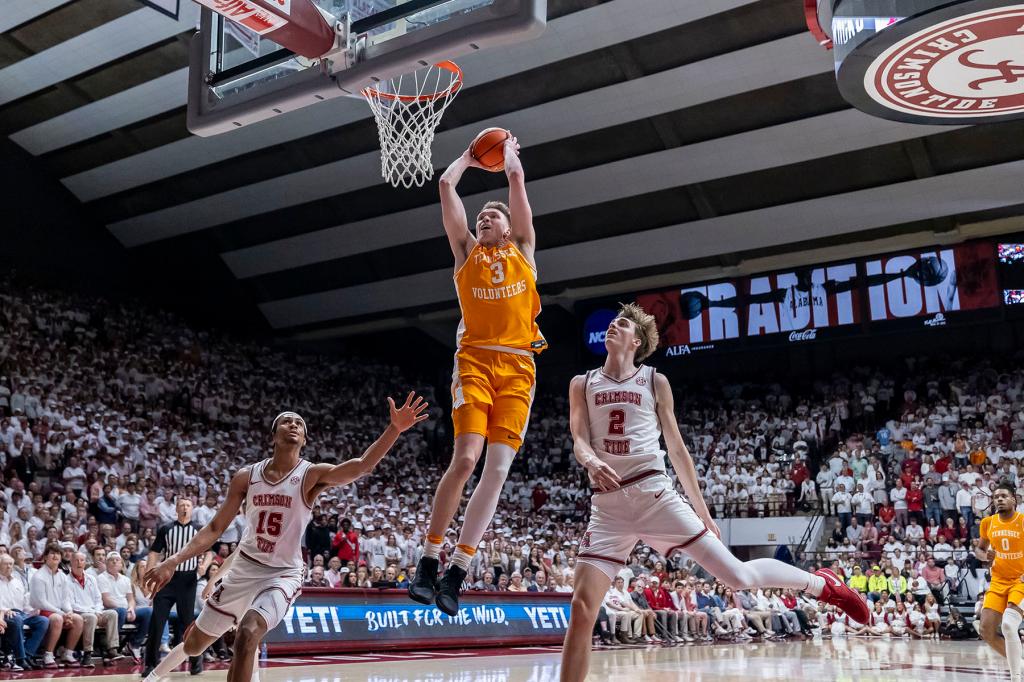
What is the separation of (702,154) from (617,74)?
10.6 feet

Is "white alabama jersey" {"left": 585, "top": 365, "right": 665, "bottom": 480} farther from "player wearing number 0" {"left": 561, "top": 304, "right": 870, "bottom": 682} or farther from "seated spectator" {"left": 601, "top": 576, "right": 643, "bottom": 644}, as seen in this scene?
"seated spectator" {"left": 601, "top": 576, "right": 643, "bottom": 644}

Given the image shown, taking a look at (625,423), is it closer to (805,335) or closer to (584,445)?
(584,445)

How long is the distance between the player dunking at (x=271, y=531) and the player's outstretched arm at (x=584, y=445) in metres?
1.03

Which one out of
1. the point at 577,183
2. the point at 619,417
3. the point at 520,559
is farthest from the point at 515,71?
the point at 619,417

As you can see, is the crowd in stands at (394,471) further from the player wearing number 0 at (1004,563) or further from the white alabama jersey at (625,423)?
the player wearing number 0 at (1004,563)

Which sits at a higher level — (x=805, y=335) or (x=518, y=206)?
(x=805, y=335)

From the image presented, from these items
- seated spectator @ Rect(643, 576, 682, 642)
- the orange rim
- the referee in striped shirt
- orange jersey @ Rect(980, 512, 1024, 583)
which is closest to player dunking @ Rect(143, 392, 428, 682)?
the referee in striped shirt

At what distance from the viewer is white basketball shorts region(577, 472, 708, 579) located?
4926 mm

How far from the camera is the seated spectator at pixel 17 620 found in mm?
10625

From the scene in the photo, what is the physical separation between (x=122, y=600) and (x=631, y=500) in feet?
30.3

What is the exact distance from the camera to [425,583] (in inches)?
194

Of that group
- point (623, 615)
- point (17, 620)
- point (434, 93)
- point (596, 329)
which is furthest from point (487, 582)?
point (596, 329)

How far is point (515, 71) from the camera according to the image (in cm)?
2062

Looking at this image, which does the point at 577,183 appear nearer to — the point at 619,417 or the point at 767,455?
the point at 767,455
